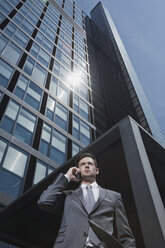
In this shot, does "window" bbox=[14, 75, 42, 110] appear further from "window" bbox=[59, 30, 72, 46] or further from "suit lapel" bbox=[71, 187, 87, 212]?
"window" bbox=[59, 30, 72, 46]

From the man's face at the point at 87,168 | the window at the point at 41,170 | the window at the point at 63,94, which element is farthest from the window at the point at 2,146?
the man's face at the point at 87,168

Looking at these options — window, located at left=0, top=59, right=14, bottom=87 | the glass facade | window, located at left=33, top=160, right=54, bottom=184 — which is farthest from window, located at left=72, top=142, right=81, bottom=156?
window, located at left=0, top=59, right=14, bottom=87

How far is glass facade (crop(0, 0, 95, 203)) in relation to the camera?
589 inches

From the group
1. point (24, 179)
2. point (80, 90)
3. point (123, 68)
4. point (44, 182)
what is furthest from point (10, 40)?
point (123, 68)

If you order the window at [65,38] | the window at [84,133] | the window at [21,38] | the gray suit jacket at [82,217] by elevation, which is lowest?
the gray suit jacket at [82,217]

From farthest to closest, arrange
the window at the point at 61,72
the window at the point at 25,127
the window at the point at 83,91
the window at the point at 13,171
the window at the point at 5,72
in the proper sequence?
the window at the point at 83,91, the window at the point at 61,72, the window at the point at 5,72, the window at the point at 25,127, the window at the point at 13,171

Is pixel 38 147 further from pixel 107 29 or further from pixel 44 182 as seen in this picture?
pixel 107 29

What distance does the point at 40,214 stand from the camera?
609 centimetres

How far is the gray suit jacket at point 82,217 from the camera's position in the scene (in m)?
2.32

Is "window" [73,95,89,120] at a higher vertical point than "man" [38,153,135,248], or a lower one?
higher

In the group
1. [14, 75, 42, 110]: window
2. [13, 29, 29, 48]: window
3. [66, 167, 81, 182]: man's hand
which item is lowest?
[66, 167, 81, 182]: man's hand

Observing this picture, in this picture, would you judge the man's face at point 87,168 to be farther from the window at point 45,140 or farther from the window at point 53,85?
the window at point 53,85

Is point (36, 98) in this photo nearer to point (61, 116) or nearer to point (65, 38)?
point (61, 116)

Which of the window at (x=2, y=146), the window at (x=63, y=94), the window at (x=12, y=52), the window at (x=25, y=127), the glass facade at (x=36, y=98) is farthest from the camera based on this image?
the window at (x=63, y=94)
